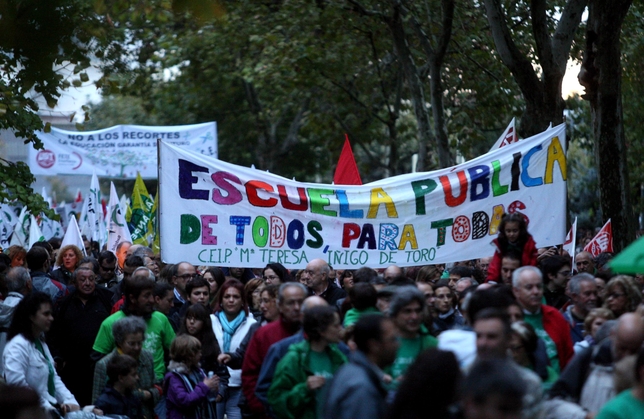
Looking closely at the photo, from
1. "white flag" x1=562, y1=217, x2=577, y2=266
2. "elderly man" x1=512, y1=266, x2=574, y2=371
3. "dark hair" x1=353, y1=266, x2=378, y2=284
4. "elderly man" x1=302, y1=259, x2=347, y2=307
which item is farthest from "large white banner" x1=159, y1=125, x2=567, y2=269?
"elderly man" x1=512, y1=266, x2=574, y2=371

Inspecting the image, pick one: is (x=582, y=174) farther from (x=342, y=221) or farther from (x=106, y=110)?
(x=106, y=110)

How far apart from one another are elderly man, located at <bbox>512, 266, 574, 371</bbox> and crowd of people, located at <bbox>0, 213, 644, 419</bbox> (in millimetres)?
10

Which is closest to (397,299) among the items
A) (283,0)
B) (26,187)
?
(26,187)

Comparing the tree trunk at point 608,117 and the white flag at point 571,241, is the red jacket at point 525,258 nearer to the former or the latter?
the white flag at point 571,241

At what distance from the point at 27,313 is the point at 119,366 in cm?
79

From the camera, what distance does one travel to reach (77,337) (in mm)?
8977

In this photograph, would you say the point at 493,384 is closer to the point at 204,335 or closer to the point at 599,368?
the point at 599,368

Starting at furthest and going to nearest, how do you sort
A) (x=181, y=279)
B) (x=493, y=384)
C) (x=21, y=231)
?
(x=21, y=231), (x=181, y=279), (x=493, y=384)

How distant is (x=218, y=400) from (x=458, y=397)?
13.7ft

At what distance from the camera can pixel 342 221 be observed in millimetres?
10602

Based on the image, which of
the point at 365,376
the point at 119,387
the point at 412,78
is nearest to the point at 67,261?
the point at 119,387

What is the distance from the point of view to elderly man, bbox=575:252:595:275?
11672 mm

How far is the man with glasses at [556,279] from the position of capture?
863 centimetres

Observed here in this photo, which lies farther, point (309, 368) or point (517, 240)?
point (517, 240)
